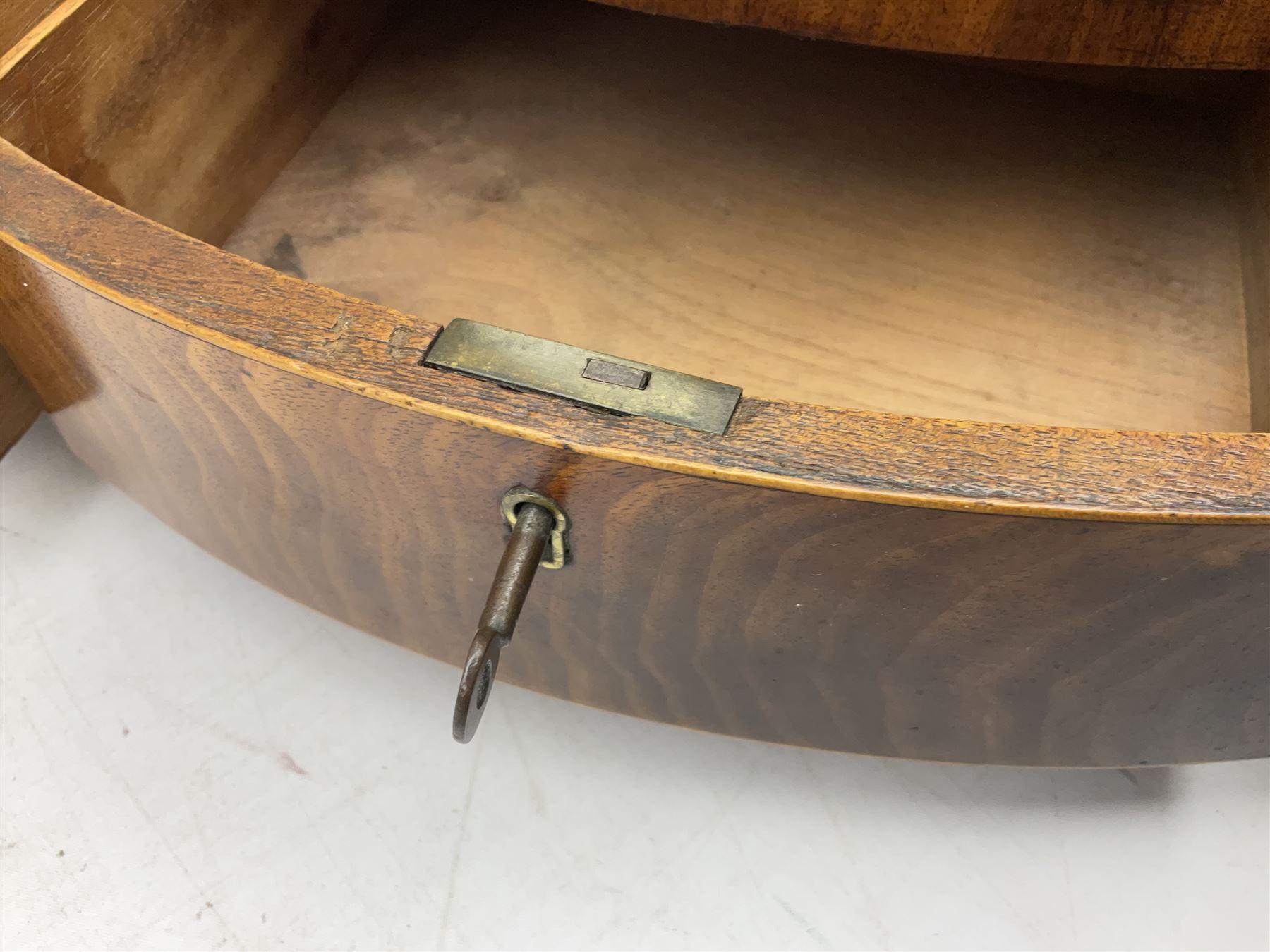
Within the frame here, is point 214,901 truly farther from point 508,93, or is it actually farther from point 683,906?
point 508,93

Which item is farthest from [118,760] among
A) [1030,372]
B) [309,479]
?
[1030,372]

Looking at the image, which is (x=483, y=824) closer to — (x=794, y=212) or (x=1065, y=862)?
(x=1065, y=862)

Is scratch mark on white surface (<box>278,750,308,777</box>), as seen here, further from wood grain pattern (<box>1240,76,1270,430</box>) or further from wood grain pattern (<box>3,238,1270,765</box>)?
wood grain pattern (<box>1240,76,1270,430</box>)

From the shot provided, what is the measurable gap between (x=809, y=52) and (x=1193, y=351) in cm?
42

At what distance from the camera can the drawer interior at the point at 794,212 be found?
33.4 inches

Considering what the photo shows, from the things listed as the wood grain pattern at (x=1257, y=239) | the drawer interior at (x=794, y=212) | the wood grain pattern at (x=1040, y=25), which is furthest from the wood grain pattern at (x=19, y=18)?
the wood grain pattern at (x=1257, y=239)

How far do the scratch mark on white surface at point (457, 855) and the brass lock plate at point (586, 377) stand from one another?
0.41 metres

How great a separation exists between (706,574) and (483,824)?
339 millimetres

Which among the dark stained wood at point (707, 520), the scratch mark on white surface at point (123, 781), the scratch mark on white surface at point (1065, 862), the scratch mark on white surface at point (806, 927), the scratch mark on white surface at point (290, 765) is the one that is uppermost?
the dark stained wood at point (707, 520)

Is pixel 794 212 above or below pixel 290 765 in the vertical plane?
above

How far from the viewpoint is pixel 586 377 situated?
1.69 feet

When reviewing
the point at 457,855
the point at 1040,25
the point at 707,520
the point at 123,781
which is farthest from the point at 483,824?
the point at 1040,25

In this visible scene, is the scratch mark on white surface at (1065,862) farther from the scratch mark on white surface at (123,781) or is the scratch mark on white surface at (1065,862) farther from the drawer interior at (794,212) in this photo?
the scratch mark on white surface at (123,781)

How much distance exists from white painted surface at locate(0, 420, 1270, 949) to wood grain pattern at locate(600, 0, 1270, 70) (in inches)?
19.4
